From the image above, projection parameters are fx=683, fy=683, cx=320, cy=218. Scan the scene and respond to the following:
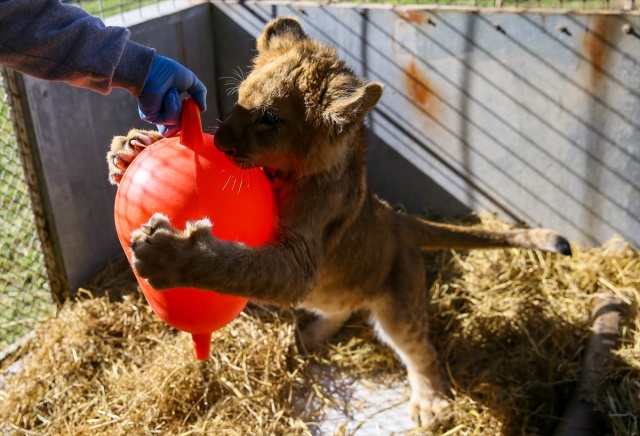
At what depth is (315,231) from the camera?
340cm

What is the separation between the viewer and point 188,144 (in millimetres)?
2812

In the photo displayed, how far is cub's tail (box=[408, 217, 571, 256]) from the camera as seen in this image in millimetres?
4398

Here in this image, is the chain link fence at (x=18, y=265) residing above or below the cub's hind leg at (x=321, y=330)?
above

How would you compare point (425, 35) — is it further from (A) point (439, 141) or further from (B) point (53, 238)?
(B) point (53, 238)

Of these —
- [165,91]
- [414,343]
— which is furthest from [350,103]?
[414,343]

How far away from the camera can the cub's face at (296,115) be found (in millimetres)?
3137

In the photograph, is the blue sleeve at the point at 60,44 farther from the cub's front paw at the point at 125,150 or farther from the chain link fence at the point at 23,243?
the chain link fence at the point at 23,243

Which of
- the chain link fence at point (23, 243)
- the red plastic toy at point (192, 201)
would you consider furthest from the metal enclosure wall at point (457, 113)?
the red plastic toy at point (192, 201)

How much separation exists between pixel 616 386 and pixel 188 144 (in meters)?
3.05

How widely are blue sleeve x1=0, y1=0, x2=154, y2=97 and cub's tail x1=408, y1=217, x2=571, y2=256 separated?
2373 mm

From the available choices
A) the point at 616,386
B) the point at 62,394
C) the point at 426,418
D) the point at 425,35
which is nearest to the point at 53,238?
the point at 62,394

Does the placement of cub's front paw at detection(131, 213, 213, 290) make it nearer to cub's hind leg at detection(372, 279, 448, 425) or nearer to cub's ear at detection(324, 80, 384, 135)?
cub's ear at detection(324, 80, 384, 135)

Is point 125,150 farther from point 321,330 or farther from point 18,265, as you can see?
point 18,265

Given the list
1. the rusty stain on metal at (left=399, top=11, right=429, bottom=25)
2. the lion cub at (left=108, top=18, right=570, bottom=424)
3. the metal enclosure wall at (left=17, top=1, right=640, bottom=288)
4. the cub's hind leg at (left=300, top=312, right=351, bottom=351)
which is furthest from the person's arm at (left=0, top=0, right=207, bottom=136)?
the rusty stain on metal at (left=399, top=11, right=429, bottom=25)
